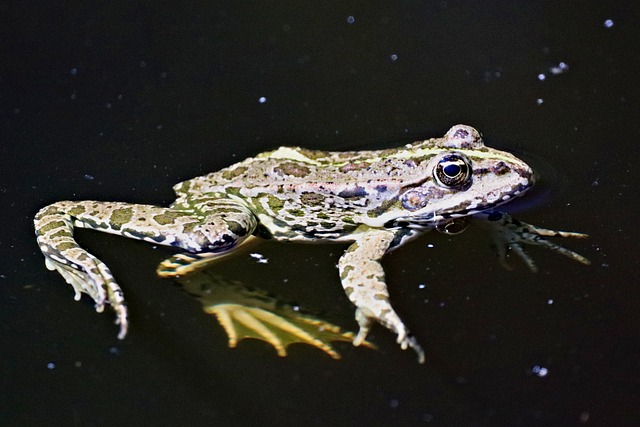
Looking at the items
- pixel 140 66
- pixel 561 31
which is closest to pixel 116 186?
pixel 140 66

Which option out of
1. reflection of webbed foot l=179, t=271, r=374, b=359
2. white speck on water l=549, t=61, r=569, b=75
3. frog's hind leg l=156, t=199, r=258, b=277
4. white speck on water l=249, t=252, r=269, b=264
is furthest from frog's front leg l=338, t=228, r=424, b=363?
white speck on water l=549, t=61, r=569, b=75

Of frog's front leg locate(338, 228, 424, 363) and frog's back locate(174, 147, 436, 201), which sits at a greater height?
frog's back locate(174, 147, 436, 201)

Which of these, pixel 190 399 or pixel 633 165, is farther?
pixel 633 165

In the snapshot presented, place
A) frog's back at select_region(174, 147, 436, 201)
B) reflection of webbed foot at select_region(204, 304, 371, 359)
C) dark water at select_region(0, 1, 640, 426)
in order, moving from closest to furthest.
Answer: dark water at select_region(0, 1, 640, 426)
reflection of webbed foot at select_region(204, 304, 371, 359)
frog's back at select_region(174, 147, 436, 201)

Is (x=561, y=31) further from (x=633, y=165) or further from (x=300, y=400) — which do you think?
(x=300, y=400)

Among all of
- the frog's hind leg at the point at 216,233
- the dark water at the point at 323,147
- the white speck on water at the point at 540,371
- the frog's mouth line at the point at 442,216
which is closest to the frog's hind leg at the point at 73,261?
the dark water at the point at 323,147

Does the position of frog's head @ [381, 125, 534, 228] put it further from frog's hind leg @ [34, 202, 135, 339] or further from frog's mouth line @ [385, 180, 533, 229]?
frog's hind leg @ [34, 202, 135, 339]

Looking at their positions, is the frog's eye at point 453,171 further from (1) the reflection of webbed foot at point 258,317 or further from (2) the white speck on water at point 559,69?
(2) the white speck on water at point 559,69
